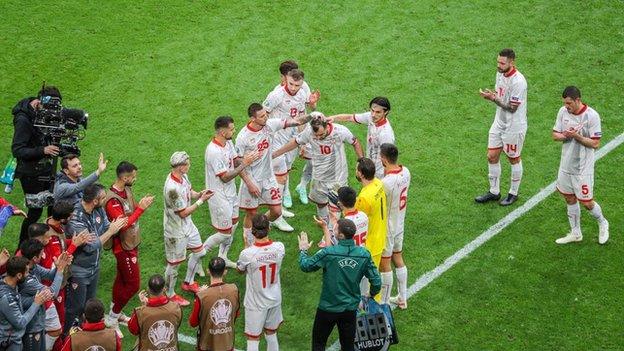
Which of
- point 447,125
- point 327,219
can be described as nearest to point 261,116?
point 327,219

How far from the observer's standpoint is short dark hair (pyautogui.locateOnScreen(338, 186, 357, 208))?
10.9m

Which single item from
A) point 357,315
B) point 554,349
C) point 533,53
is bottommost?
point 554,349

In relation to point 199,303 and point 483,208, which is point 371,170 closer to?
point 199,303

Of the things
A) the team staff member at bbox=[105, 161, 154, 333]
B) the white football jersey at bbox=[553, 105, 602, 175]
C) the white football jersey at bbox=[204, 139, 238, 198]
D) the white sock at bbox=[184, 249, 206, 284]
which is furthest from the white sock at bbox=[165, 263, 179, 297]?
the white football jersey at bbox=[553, 105, 602, 175]

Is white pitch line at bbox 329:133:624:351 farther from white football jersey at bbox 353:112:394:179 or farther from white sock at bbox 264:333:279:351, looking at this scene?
white football jersey at bbox 353:112:394:179

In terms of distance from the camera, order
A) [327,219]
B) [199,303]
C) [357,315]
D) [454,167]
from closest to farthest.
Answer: [199,303] < [357,315] < [327,219] < [454,167]

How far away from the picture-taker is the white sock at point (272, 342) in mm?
11078

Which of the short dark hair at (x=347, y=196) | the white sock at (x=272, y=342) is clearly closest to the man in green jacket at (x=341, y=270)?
the short dark hair at (x=347, y=196)

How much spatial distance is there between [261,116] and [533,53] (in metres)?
6.80

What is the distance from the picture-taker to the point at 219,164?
40.7 feet

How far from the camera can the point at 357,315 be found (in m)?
10.8

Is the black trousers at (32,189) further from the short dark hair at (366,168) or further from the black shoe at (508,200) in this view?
the black shoe at (508,200)

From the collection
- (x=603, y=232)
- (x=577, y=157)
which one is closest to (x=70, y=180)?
(x=577, y=157)

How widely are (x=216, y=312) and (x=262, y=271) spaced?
0.70m
